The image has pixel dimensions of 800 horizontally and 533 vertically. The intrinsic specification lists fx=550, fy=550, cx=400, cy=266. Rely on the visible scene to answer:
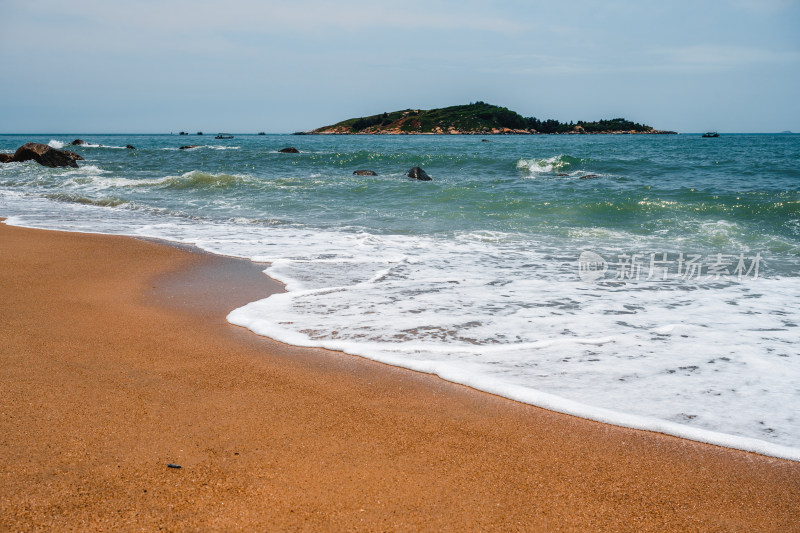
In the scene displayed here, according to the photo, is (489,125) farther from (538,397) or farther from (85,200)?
(538,397)

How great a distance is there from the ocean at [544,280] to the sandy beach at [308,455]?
295 millimetres

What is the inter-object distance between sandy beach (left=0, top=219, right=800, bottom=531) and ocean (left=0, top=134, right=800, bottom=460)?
295 mm

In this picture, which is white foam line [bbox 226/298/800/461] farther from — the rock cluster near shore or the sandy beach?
the rock cluster near shore

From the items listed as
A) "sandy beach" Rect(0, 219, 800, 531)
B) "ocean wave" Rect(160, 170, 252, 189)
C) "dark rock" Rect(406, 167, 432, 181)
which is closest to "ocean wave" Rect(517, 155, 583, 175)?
"dark rock" Rect(406, 167, 432, 181)

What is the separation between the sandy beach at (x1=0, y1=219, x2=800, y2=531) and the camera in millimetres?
2029

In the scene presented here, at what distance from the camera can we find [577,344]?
12.7ft

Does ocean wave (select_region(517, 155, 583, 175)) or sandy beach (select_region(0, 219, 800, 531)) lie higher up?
ocean wave (select_region(517, 155, 583, 175))

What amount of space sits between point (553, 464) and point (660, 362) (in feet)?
5.08

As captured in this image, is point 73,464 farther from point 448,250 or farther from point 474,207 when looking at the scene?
point 474,207

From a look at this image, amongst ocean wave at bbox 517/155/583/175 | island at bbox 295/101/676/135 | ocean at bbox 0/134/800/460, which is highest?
island at bbox 295/101/676/135

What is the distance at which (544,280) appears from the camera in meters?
5.88

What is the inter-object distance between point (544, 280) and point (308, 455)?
403 centimetres

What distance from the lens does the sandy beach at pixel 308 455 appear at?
2.03 metres

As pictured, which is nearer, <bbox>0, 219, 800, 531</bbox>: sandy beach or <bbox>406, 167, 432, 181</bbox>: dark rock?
<bbox>0, 219, 800, 531</bbox>: sandy beach
